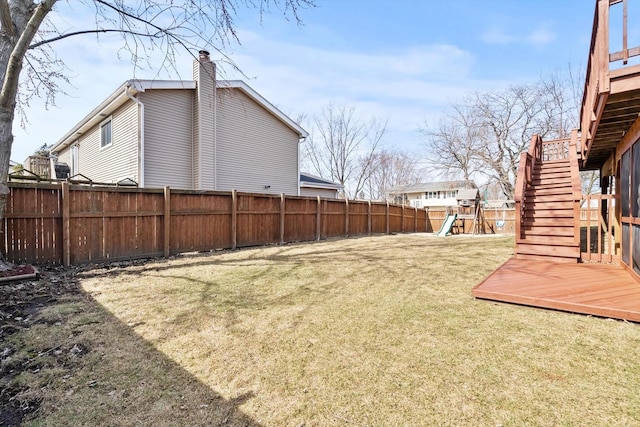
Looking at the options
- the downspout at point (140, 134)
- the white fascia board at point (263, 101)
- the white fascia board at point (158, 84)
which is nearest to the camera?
the white fascia board at point (158, 84)

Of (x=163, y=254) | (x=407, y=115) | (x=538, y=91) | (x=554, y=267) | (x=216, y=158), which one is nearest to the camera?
(x=554, y=267)

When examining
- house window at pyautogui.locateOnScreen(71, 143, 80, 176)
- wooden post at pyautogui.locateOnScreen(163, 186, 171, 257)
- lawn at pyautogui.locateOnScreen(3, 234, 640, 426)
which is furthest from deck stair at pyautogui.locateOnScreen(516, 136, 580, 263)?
house window at pyautogui.locateOnScreen(71, 143, 80, 176)

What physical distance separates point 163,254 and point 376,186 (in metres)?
30.8

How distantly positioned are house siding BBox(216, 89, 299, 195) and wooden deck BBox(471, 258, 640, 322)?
995 cm

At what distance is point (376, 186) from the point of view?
118ft

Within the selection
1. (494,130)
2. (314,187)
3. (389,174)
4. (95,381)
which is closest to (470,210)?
(494,130)

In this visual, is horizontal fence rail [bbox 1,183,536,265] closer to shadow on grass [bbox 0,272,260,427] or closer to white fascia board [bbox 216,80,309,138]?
shadow on grass [bbox 0,272,260,427]

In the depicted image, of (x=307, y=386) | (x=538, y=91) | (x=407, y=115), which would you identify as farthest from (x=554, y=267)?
(x=407, y=115)

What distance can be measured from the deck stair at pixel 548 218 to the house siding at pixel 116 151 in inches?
433

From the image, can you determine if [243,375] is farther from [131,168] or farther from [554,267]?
[131,168]

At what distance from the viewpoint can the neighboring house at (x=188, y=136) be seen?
35.0 ft

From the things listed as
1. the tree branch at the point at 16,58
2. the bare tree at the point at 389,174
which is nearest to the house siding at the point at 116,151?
the tree branch at the point at 16,58

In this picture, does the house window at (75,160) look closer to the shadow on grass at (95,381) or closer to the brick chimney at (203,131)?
the brick chimney at (203,131)

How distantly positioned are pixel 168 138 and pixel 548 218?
37.5 ft
